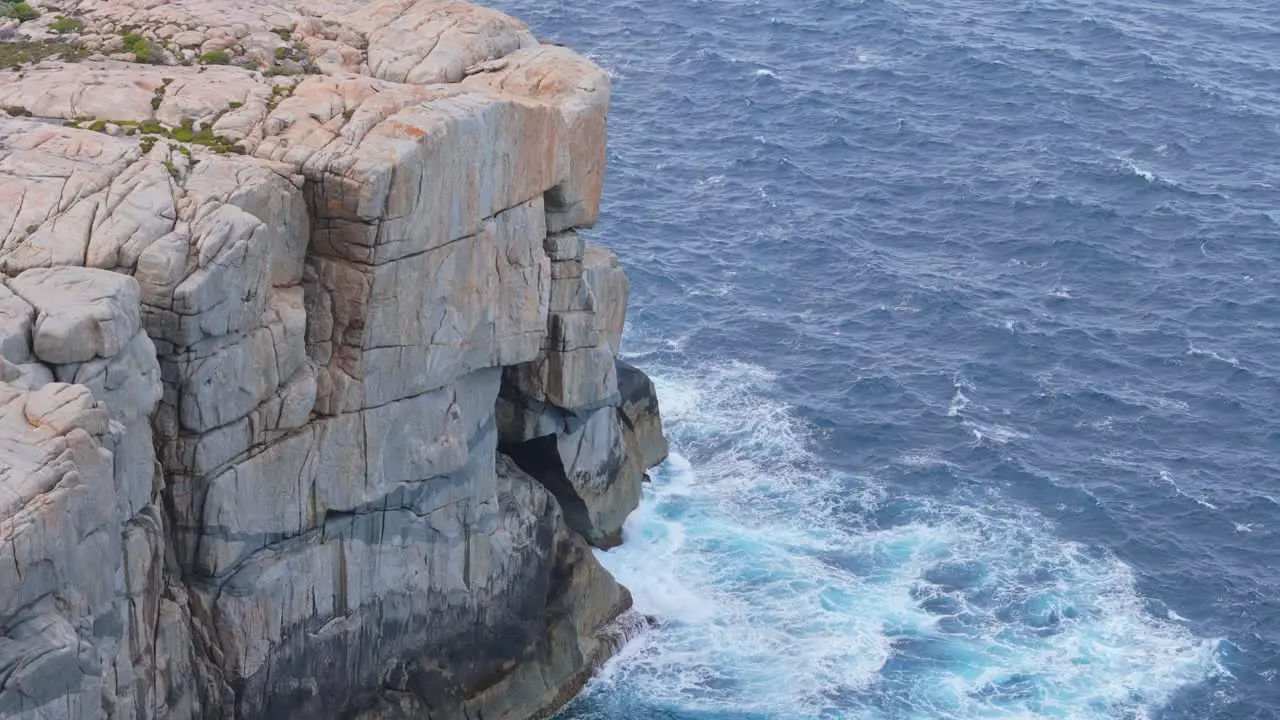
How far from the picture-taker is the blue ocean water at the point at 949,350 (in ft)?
305

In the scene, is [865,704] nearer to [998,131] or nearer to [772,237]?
[772,237]

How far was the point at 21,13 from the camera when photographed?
8788 cm

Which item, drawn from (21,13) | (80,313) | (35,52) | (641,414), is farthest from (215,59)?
(641,414)

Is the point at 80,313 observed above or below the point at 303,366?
above

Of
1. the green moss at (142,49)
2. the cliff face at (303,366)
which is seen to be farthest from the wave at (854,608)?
the green moss at (142,49)

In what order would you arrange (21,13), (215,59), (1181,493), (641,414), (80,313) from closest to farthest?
(80,313), (215,59), (21,13), (641,414), (1181,493)

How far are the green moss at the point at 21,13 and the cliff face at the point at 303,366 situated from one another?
252cm

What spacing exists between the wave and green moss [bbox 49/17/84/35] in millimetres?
38763

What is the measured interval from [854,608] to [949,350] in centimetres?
2922

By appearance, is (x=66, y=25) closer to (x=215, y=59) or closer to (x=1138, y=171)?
(x=215, y=59)

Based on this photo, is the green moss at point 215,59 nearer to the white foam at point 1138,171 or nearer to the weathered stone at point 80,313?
the weathered stone at point 80,313

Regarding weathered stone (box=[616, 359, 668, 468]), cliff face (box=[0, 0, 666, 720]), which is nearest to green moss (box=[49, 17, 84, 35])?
cliff face (box=[0, 0, 666, 720])

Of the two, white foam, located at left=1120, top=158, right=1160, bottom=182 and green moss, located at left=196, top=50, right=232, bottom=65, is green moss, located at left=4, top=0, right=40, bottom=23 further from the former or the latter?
white foam, located at left=1120, top=158, right=1160, bottom=182

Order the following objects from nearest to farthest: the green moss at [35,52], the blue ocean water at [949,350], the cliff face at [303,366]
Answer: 1. the cliff face at [303,366]
2. the green moss at [35,52]
3. the blue ocean water at [949,350]
